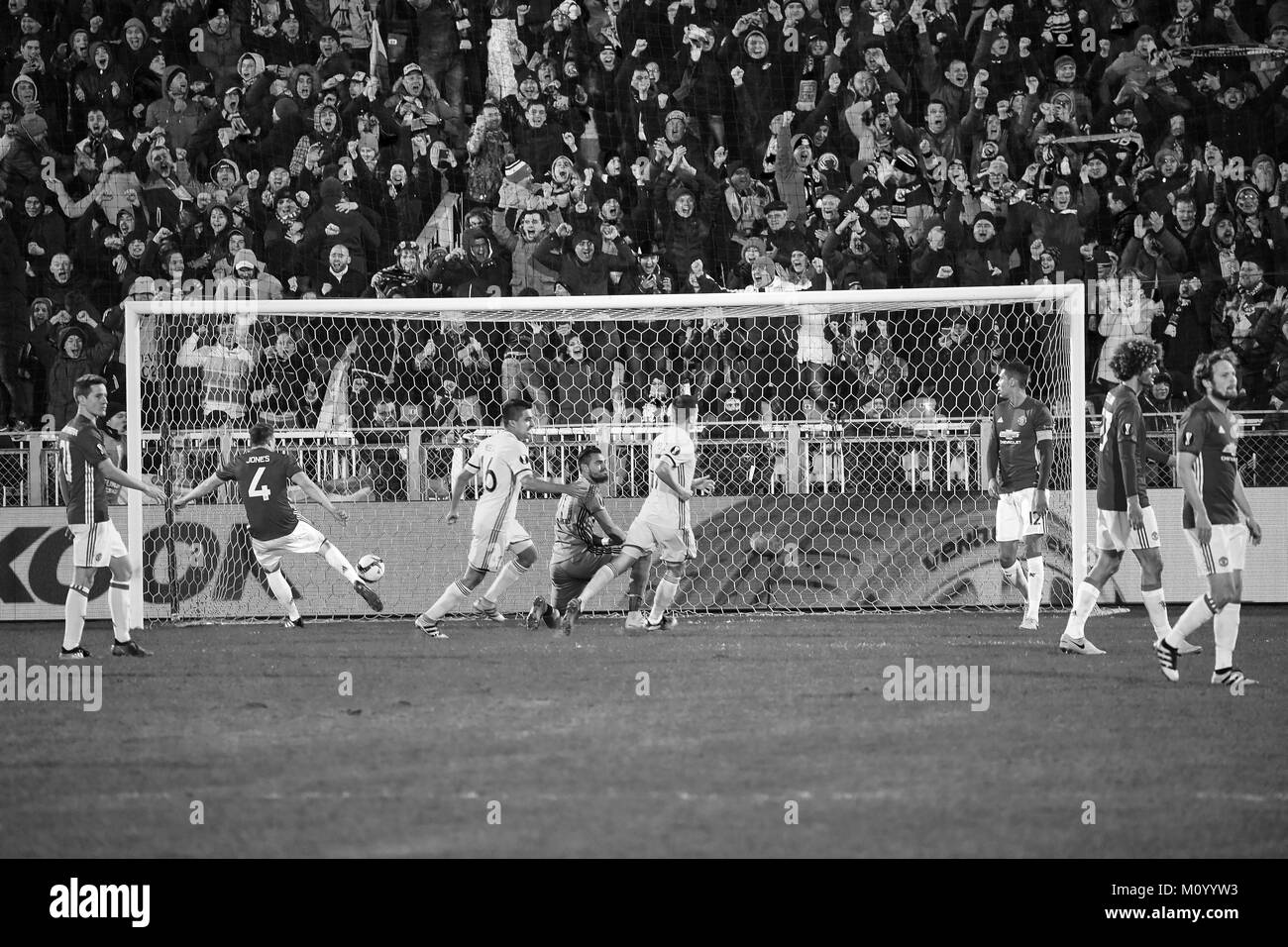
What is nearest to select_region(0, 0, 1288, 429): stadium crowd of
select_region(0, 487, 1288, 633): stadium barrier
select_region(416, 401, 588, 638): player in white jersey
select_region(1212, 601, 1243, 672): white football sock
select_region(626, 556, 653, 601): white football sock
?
select_region(0, 487, 1288, 633): stadium barrier

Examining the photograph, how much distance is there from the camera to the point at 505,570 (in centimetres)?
1230

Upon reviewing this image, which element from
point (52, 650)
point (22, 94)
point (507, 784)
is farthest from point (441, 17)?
point (507, 784)

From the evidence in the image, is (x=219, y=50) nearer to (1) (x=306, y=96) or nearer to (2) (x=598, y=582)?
(1) (x=306, y=96)

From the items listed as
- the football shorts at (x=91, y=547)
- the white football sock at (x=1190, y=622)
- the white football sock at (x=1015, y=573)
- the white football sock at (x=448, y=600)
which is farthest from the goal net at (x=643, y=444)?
the white football sock at (x=1190, y=622)

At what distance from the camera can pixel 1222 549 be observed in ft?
27.5

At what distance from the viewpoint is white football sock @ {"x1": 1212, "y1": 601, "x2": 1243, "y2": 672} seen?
8352 millimetres

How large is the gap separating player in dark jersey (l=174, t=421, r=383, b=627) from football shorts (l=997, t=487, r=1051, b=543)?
5.56 metres

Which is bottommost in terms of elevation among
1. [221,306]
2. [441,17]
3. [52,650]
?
[52,650]

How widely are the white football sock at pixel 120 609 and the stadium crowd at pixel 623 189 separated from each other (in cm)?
352

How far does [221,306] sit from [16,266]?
14.7 ft

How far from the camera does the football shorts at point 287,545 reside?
1239 cm

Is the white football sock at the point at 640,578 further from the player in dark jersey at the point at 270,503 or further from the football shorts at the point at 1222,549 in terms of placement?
the football shorts at the point at 1222,549

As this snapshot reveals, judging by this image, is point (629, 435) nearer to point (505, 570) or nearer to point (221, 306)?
point (505, 570)

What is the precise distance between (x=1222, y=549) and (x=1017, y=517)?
3.30 m
